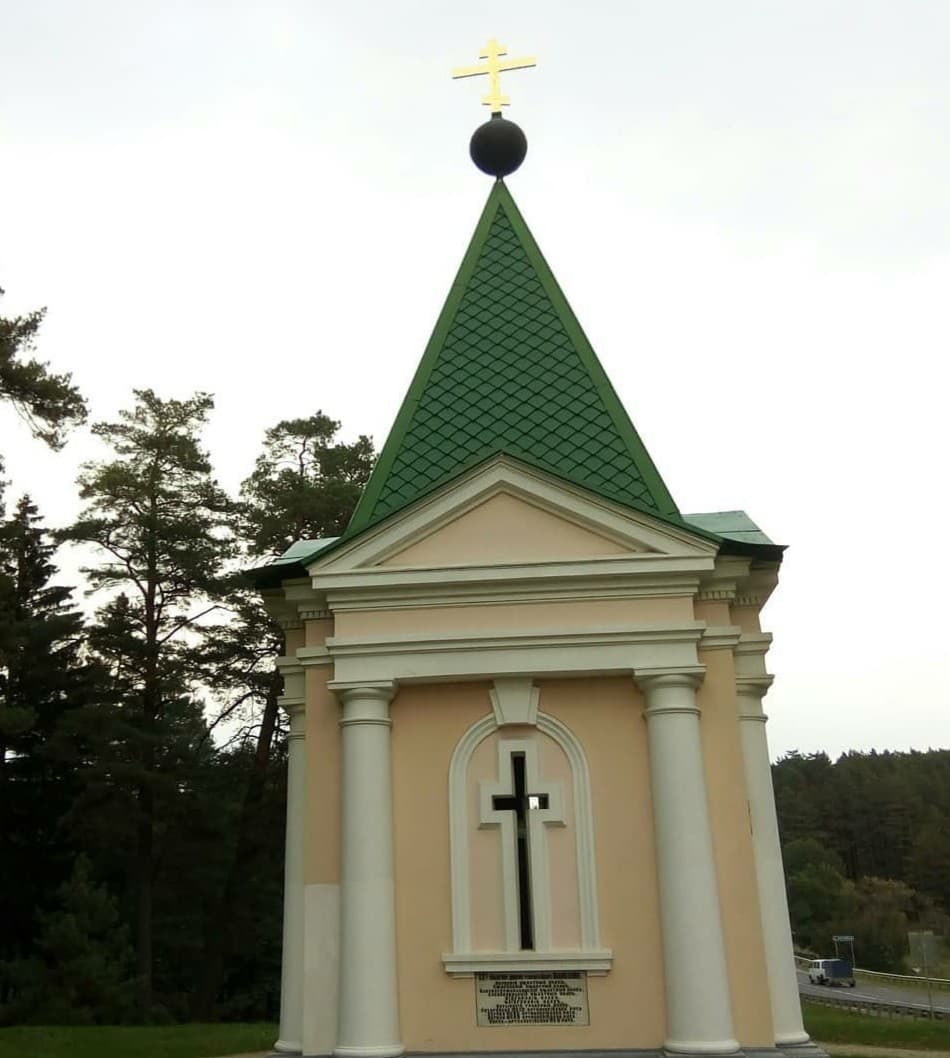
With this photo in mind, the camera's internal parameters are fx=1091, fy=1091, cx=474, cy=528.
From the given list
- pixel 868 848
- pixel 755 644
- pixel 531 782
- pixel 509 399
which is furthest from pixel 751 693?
pixel 868 848

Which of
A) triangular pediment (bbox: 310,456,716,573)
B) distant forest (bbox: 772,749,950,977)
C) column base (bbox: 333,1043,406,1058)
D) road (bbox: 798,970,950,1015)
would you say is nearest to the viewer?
column base (bbox: 333,1043,406,1058)

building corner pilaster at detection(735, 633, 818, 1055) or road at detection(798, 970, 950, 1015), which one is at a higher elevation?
building corner pilaster at detection(735, 633, 818, 1055)

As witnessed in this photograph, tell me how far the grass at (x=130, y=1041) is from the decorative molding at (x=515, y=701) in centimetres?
1179

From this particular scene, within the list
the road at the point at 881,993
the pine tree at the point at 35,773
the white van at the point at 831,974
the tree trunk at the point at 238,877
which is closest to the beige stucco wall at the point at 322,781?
the tree trunk at the point at 238,877

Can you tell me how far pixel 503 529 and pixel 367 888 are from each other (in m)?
2.62

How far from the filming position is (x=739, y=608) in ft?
26.9

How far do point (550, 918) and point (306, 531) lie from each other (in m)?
18.8

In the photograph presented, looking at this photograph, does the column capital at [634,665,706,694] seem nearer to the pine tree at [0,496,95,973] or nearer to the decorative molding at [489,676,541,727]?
the decorative molding at [489,676,541,727]

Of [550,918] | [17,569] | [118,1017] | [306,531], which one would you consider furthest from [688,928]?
[17,569]

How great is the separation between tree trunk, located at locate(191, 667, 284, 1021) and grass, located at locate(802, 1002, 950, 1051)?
1205 centimetres

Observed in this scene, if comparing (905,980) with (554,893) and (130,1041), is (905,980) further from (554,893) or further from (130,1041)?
(554,893)

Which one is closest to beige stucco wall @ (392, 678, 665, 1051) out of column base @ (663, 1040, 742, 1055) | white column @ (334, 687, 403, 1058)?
white column @ (334, 687, 403, 1058)

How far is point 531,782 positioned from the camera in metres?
7.54

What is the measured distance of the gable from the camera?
7742 millimetres
